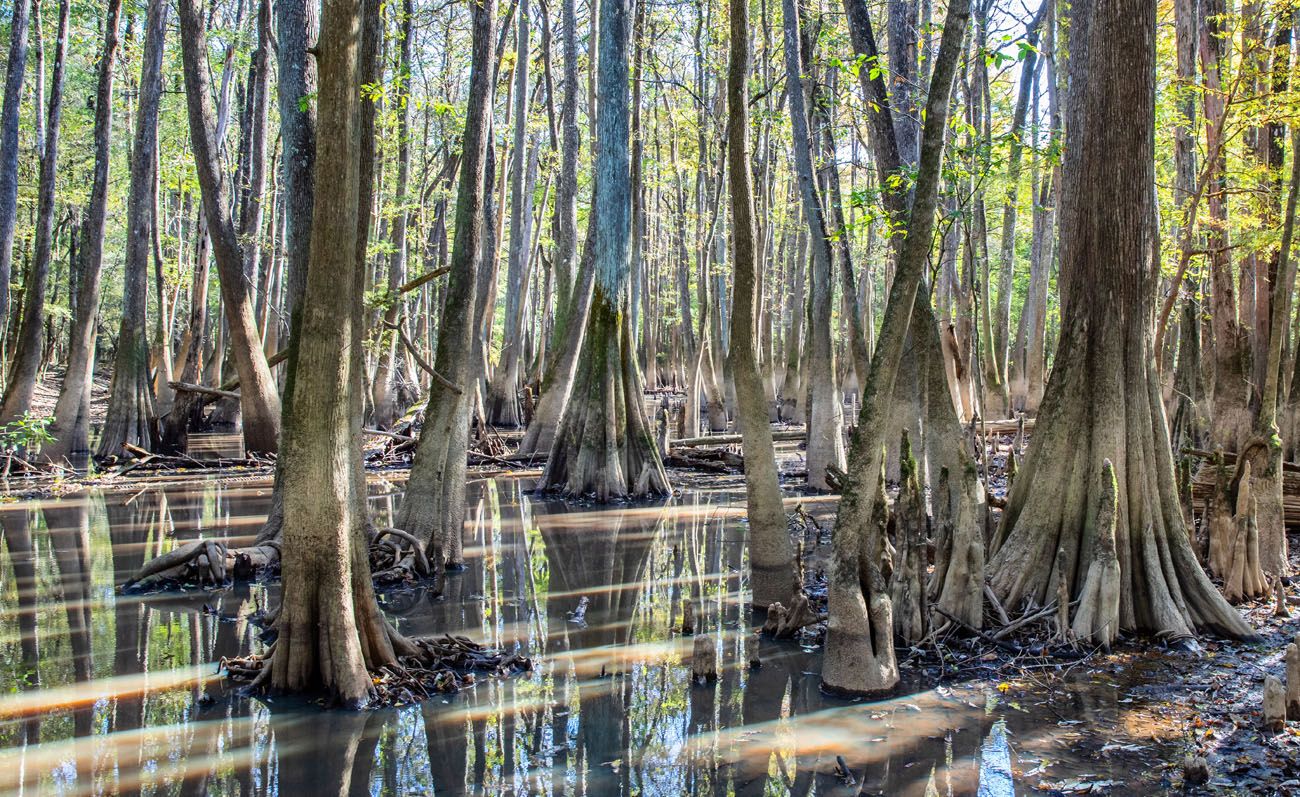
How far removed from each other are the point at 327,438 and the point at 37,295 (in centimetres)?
1137

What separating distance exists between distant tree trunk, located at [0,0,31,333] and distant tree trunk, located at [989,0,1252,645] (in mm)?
13261

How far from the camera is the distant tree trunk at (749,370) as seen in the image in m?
6.52

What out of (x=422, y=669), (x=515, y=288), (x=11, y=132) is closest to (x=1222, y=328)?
(x=422, y=669)

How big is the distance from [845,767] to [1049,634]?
2.46 m

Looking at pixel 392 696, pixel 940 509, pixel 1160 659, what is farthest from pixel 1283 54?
pixel 392 696

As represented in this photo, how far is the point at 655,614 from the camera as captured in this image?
6.99m

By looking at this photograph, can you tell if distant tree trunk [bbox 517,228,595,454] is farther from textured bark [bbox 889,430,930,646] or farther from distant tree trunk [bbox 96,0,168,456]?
textured bark [bbox 889,430,930,646]

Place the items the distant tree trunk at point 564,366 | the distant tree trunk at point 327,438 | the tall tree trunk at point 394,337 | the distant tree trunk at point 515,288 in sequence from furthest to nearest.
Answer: the distant tree trunk at point 515,288, the tall tree trunk at point 394,337, the distant tree trunk at point 564,366, the distant tree trunk at point 327,438

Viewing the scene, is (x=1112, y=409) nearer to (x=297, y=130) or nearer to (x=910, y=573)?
(x=910, y=573)

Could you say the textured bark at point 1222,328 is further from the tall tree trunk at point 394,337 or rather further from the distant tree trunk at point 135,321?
the distant tree trunk at point 135,321

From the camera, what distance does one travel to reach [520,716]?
4.95m

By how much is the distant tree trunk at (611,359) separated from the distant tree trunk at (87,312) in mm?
7495

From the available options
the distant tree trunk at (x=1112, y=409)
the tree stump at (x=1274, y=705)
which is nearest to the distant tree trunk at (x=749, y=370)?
the distant tree trunk at (x=1112, y=409)

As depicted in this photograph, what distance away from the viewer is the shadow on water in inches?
166
